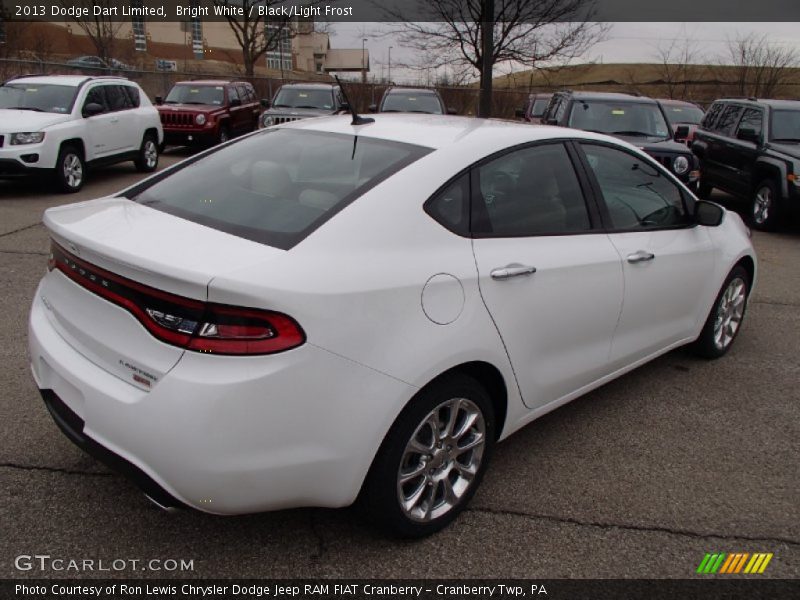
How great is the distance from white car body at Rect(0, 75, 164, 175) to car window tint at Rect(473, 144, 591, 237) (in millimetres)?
8610

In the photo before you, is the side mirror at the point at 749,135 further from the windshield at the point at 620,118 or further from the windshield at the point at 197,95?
the windshield at the point at 197,95

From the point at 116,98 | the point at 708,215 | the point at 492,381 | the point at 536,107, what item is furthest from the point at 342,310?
the point at 536,107

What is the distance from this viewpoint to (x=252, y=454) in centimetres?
205

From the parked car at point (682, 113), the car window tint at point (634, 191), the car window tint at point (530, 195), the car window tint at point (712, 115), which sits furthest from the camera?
the parked car at point (682, 113)

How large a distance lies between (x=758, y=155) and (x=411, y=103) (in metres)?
7.28

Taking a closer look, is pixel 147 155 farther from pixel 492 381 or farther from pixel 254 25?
pixel 254 25

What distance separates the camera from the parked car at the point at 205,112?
14938mm

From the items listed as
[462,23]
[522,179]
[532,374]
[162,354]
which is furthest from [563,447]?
[462,23]

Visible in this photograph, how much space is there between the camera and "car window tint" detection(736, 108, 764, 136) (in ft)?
32.7

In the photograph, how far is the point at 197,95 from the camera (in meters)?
16.0

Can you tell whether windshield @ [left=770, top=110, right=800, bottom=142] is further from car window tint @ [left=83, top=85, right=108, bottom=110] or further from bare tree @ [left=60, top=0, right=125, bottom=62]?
bare tree @ [left=60, top=0, right=125, bottom=62]

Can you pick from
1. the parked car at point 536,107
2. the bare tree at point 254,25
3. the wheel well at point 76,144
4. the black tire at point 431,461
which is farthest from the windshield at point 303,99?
the bare tree at point 254,25

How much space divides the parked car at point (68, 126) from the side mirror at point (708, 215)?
29.2 feet

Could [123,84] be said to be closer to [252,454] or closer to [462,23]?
[252,454]
